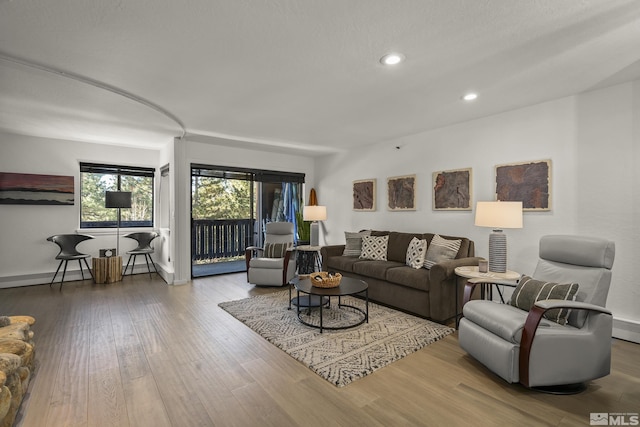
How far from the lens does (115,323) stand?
3.44 metres

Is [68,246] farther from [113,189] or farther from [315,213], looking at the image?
[315,213]

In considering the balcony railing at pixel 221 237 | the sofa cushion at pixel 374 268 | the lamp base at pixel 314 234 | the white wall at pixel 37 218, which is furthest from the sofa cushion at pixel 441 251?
the white wall at pixel 37 218

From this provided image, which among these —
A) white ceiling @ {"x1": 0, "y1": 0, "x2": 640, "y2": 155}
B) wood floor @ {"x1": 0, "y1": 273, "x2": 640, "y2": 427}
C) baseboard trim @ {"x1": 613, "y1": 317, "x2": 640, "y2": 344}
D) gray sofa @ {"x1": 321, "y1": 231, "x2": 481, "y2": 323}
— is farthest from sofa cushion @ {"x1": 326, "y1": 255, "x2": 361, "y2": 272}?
baseboard trim @ {"x1": 613, "y1": 317, "x2": 640, "y2": 344}

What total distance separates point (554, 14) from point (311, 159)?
543 centimetres

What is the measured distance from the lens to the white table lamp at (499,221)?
3.18 metres

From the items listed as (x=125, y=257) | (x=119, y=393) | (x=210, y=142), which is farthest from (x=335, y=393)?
(x=125, y=257)

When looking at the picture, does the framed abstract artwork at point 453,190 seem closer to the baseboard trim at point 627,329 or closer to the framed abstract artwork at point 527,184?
the framed abstract artwork at point 527,184

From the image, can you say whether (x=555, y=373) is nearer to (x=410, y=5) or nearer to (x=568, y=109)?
(x=410, y=5)

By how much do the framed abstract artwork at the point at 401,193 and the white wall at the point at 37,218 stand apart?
17.1ft

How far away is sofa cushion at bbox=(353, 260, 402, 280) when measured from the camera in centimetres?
406

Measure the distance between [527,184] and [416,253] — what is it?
1538 mm

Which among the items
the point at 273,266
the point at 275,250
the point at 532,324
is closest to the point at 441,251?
the point at 532,324

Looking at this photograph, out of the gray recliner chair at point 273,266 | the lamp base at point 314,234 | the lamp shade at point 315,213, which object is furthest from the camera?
the lamp base at point 314,234

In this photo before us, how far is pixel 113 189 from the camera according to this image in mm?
5902
